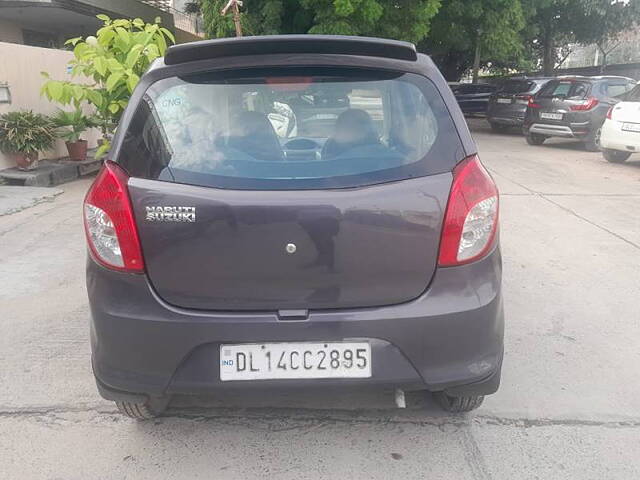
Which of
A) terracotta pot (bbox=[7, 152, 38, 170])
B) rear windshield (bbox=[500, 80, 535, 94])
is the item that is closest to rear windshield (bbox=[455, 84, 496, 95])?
rear windshield (bbox=[500, 80, 535, 94])

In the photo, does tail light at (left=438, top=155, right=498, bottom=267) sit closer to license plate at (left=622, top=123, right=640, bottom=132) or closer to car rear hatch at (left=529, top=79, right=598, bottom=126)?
license plate at (left=622, top=123, right=640, bottom=132)

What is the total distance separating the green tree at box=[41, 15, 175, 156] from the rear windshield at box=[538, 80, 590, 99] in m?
9.15

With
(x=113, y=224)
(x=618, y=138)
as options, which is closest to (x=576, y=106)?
(x=618, y=138)

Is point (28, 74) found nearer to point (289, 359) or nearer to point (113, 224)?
point (113, 224)

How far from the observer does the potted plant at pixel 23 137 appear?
847 centimetres

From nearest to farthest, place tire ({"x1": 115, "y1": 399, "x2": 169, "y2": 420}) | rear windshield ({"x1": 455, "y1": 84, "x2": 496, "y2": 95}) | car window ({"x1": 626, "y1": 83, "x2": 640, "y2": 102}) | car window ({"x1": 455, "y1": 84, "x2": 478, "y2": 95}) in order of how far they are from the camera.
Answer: tire ({"x1": 115, "y1": 399, "x2": 169, "y2": 420}) → car window ({"x1": 626, "y1": 83, "x2": 640, "y2": 102}) → rear windshield ({"x1": 455, "y1": 84, "x2": 496, "y2": 95}) → car window ({"x1": 455, "y1": 84, "x2": 478, "y2": 95})

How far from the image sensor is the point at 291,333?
215cm

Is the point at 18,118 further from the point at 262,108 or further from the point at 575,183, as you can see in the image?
the point at 575,183

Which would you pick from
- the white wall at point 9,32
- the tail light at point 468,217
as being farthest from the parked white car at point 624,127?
the white wall at point 9,32

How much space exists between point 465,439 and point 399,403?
1.17 feet

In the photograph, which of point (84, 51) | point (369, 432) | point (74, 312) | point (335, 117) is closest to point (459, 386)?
point (369, 432)

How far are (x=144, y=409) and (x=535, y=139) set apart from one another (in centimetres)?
1330

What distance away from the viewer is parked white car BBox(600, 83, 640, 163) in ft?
32.7

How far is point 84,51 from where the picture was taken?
7484mm
